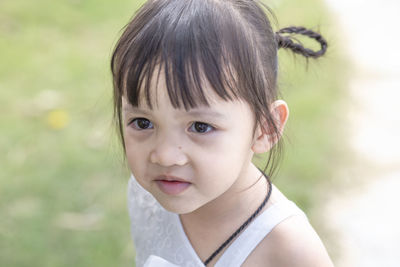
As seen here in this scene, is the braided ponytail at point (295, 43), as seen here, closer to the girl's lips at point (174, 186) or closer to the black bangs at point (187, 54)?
the black bangs at point (187, 54)

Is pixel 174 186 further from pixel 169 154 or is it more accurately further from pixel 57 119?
pixel 57 119

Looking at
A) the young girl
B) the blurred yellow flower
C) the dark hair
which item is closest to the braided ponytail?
the young girl

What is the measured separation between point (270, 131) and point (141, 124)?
31 cm

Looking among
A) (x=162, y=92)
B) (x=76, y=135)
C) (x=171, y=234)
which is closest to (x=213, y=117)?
(x=162, y=92)

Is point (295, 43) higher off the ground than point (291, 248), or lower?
higher

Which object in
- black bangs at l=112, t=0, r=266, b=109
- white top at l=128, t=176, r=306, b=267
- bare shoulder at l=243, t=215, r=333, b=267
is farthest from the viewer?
white top at l=128, t=176, r=306, b=267

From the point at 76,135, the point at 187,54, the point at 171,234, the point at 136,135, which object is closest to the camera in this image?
the point at 187,54

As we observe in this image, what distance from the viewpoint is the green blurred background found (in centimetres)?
259

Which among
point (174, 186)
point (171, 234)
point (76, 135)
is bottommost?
point (76, 135)

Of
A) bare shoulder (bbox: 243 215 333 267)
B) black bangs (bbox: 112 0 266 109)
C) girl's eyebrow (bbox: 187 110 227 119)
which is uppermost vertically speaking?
black bangs (bbox: 112 0 266 109)

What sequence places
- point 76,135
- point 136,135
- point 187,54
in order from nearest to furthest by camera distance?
point 187,54
point 136,135
point 76,135

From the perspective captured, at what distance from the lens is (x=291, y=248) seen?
1.42 m

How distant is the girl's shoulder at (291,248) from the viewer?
4.62 ft

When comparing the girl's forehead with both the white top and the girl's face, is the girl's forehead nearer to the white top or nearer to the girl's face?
the girl's face
